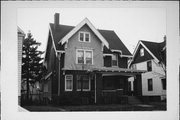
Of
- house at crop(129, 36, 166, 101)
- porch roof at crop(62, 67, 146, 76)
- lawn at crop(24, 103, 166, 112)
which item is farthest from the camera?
porch roof at crop(62, 67, 146, 76)

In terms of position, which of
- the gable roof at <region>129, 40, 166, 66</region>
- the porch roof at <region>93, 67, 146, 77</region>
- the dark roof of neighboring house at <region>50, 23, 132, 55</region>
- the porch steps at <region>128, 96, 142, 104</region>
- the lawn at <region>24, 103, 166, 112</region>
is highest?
the dark roof of neighboring house at <region>50, 23, 132, 55</region>

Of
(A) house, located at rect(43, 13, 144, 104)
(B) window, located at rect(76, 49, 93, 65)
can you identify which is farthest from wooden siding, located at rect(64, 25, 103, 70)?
(B) window, located at rect(76, 49, 93, 65)

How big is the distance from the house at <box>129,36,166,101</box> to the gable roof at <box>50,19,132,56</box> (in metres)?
0.43

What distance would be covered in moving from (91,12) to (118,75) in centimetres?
216

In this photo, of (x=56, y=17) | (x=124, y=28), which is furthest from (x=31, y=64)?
(x=124, y=28)

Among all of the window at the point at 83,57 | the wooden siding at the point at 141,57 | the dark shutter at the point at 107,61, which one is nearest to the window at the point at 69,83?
the window at the point at 83,57

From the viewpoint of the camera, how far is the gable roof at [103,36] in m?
8.28

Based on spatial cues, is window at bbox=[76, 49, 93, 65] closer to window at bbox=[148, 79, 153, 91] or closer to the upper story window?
the upper story window

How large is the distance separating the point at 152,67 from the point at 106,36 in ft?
5.61

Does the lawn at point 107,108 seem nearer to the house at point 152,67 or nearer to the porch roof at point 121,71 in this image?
the house at point 152,67

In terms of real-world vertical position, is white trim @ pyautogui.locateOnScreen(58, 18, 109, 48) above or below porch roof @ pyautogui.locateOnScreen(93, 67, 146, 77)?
above

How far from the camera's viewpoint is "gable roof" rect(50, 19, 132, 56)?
8.28 m

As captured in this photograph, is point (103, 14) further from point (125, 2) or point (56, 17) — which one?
point (56, 17)

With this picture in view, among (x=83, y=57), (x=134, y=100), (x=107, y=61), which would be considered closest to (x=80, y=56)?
(x=83, y=57)
